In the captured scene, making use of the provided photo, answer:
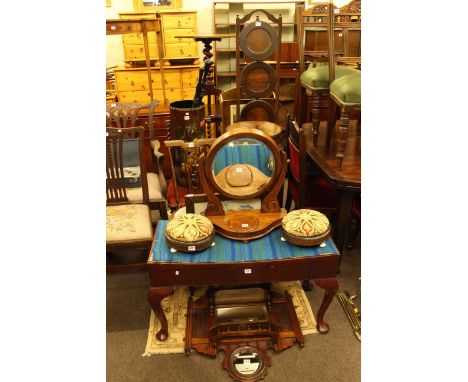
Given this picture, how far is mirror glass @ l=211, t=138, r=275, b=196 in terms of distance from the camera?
1822 mm

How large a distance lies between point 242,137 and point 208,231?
17.9 inches

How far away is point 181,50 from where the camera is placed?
468 cm

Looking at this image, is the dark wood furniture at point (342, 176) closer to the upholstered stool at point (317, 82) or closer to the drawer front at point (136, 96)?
the upholstered stool at point (317, 82)

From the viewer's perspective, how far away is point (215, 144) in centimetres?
175

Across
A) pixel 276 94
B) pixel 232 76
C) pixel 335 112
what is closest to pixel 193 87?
pixel 232 76

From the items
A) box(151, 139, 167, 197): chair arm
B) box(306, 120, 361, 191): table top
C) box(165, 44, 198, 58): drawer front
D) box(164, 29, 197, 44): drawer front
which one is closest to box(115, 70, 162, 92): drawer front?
box(165, 44, 198, 58): drawer front

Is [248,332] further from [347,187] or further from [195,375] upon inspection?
[347,187]

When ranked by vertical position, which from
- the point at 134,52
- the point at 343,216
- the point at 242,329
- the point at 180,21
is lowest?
the point at 242,329

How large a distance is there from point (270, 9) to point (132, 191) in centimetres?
332

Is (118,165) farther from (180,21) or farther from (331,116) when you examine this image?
(180,21)

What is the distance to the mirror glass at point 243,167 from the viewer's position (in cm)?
182

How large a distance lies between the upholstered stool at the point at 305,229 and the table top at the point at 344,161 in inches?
22.7

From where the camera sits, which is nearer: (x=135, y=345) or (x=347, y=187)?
(x=135, y=345)

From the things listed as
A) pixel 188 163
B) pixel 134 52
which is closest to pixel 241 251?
pixel 188 163
